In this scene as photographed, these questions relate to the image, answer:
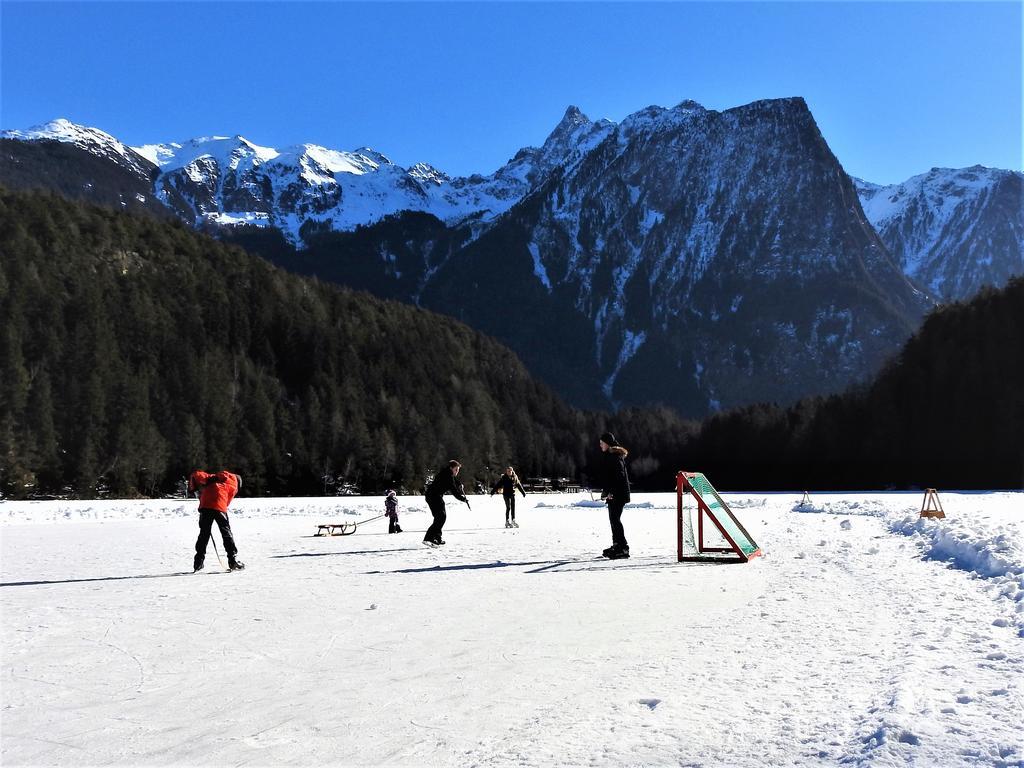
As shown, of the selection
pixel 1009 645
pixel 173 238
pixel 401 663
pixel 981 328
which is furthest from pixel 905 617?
pixel 173 238

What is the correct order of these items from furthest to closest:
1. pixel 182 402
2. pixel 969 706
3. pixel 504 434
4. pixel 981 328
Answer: pixel 504 434 → pixel 182 402 → pixel 981 328 → pixel 969 706

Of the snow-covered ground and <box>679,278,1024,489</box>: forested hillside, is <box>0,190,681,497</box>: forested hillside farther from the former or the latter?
the snow-covered ground

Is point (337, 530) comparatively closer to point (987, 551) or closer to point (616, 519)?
point (616, 519)

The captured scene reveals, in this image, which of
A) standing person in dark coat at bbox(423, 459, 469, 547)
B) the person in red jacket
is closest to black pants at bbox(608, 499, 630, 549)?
standing person in dark coat at bbox(423, 459, 469, 547)

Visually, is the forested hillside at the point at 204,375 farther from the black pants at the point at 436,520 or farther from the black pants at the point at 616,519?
the black pants at the point at 616,519

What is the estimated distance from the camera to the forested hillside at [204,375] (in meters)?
89.1

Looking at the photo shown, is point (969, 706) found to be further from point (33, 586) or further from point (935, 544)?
point (33, 586)

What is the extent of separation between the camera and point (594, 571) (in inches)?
511

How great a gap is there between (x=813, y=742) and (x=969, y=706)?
1.31 meters

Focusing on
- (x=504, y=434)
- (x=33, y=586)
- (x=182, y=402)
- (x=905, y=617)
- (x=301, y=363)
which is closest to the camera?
(x=905, y=617)

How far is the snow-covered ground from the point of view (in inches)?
190

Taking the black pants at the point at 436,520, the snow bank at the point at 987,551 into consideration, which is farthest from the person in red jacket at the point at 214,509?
the snow bank at the point at 987,551

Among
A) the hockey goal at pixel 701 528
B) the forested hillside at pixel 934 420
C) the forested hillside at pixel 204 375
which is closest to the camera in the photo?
the hockey goal at pixel 701 528

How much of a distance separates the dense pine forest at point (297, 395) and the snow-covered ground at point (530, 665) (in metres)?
75.5
